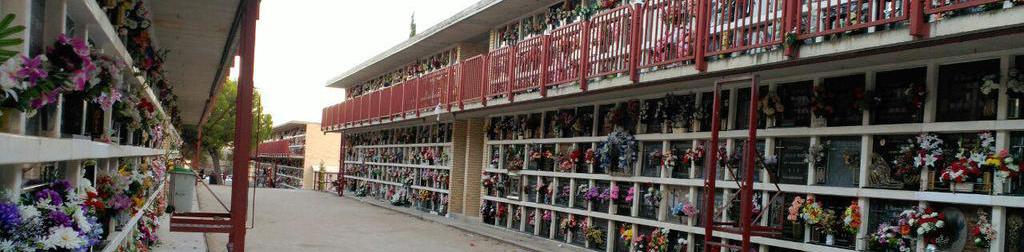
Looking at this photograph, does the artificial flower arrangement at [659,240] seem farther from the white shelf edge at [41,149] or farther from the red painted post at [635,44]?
the white shelf edge at [41,149]

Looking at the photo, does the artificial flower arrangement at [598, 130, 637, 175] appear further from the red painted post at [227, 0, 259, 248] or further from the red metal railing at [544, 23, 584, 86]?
the red painted post at [227, 0, 259, 248]

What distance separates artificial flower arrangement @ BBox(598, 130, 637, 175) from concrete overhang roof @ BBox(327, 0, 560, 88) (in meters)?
4.11

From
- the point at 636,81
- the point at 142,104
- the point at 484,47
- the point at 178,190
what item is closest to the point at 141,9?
the point at 142,104

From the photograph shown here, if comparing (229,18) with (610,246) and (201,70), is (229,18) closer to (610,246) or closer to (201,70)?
(201,70)

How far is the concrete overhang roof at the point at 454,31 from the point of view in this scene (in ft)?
49.0

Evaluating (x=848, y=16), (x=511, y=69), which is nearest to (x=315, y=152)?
(x=511, y=69)

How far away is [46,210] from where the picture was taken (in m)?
3.11

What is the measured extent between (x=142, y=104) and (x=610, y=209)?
6481 millimetres

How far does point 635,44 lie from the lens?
884cm

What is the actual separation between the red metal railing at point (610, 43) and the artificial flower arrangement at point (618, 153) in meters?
1.20

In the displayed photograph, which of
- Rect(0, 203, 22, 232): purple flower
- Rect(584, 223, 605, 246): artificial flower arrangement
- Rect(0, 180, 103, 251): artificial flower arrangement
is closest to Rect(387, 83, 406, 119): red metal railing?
Rect(584, 223, 605, 246): artificial flower arrangement

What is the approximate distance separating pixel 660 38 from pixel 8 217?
6841mm

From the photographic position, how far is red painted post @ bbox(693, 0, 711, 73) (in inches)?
300

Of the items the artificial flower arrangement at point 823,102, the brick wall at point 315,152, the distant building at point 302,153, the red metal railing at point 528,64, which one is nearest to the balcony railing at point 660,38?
the red metal railing at point 528,64
